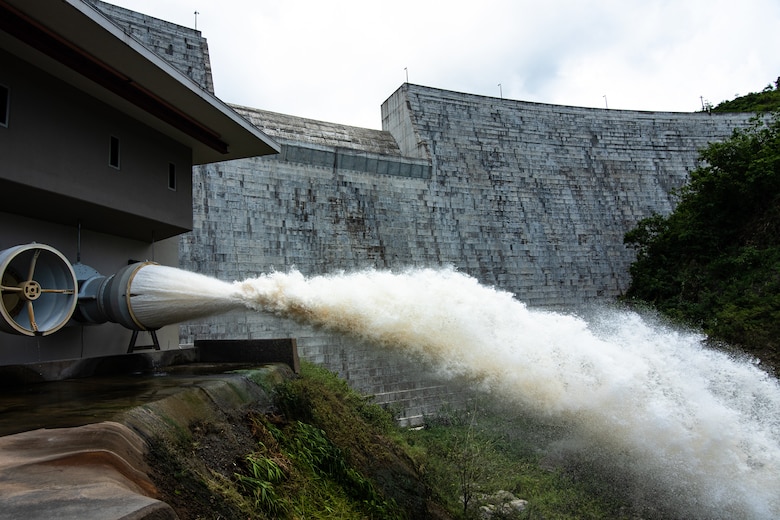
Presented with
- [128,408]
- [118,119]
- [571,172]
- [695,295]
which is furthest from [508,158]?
[128,408]

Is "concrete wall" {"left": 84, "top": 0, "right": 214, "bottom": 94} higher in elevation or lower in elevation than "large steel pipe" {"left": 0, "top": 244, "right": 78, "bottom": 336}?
higher

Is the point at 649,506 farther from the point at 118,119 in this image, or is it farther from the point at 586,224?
the point at 586,224

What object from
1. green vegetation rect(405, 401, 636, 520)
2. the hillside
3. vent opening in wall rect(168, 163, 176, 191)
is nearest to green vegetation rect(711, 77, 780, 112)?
the hillside

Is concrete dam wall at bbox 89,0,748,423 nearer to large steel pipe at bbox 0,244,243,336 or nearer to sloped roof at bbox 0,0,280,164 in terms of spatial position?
large steel pipe at bbox 0,244,243,336

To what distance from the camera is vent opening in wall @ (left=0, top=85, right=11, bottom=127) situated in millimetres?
7820

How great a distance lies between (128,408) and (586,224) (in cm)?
2505

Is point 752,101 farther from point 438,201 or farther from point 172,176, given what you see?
point 172,176

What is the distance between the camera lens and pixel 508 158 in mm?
26281

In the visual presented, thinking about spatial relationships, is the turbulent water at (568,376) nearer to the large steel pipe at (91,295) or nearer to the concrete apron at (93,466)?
the large steel pipe at (91,295)

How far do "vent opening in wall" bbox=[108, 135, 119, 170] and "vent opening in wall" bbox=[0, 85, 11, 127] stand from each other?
1.86 m

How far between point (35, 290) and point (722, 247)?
25954 millimetres

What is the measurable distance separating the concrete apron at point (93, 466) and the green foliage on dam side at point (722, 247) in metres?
20.2

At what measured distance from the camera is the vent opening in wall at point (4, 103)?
782 cm

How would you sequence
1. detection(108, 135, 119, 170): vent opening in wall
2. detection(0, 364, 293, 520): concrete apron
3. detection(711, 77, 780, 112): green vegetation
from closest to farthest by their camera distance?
detection(0, 364, 293, 520): concrete apron → detection(108, 135, 119, 170): vent opening in wall → detection(711, 77, 780, 112): green vegetation
